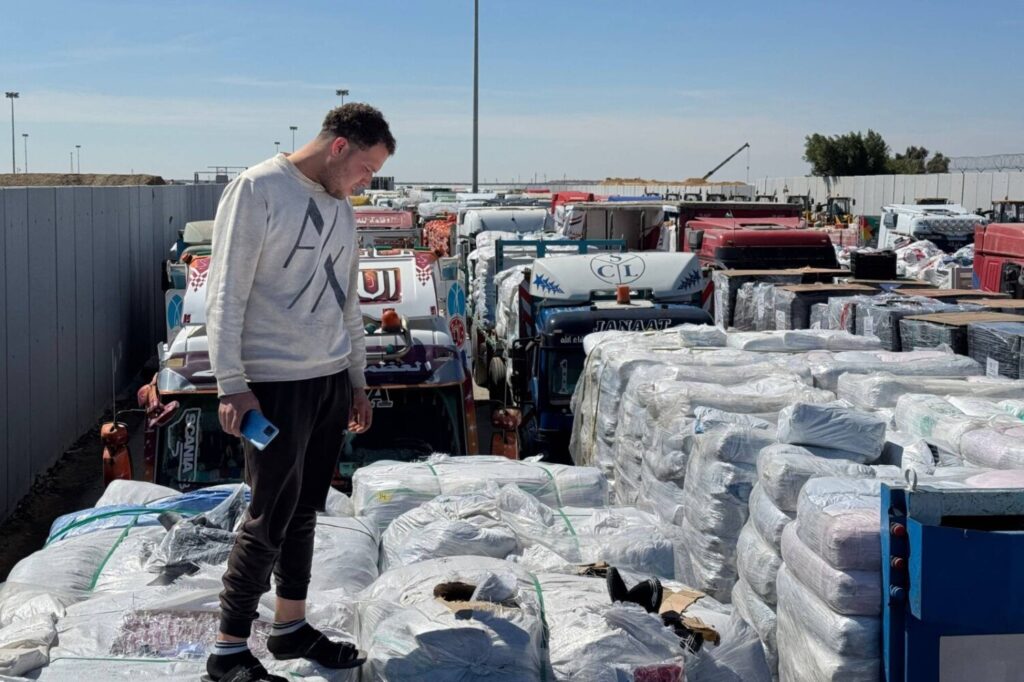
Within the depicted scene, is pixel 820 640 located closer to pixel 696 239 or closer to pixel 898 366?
pixel 898 366

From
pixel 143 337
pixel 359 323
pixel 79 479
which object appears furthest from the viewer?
pixel 143 337

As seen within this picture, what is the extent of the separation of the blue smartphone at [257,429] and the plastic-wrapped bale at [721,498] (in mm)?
2631

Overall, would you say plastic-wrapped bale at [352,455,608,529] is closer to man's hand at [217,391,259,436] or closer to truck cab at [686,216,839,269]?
man's hand at [217,391,259,436]

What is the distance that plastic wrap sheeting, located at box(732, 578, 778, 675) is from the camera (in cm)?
471

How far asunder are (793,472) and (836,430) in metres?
0.48

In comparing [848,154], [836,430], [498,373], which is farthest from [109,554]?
[848,154]

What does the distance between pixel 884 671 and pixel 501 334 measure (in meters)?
10.5

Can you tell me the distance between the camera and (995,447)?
4.70 m

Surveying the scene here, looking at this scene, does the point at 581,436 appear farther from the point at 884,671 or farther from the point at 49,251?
the point at 49,251

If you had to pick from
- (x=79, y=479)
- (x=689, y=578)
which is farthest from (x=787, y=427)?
(x=79, y=479)

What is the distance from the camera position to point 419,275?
338 inches

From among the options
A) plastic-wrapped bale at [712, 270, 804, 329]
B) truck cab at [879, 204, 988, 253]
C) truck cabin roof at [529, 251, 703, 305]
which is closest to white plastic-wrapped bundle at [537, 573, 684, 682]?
truck cabin roof at [529, 251, 703, 305]

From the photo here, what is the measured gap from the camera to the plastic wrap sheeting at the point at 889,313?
8.61 metres

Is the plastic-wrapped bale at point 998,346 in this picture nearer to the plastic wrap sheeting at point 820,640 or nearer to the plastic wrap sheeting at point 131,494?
the plastic wrap sheeting at point 820,640
